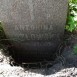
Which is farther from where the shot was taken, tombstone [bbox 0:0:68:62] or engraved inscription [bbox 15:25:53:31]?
engraved inscription [bbox 15:25:53:31]

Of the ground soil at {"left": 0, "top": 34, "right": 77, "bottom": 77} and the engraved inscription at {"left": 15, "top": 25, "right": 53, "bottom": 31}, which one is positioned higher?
the engraved inscription at {"left": 15, "top": 25, "right": 53, "bottom": 31}

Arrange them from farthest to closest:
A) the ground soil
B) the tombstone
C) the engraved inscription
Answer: the engraved inscription
the tombstone
the ground soil

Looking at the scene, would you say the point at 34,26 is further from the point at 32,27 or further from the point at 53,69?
the point at 53,69

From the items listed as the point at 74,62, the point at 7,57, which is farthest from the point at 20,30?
the point at 74,62

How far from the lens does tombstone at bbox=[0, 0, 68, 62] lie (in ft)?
9.03

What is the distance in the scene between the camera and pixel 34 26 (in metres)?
2.95

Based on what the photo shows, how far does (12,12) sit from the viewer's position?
2.85 m

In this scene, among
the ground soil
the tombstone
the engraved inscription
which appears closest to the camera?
the ground soil

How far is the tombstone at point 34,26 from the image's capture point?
2.75 metres

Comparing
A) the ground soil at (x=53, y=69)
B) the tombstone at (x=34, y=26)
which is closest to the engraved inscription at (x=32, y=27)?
the tombstone at (x=34, y=26)

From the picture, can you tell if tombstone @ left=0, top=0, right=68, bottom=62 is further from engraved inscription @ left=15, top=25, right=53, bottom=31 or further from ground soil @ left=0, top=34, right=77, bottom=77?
ground soil @ left=0, top=34, right=77, bottom=77

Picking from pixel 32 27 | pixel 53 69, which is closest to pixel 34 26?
pixel 32 27

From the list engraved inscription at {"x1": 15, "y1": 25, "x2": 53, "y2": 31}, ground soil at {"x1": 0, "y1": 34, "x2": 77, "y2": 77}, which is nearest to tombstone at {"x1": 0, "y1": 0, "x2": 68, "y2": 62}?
engraved inscription at {"x1": 15, "y1": 25, "x2": 53, "y2": 31}

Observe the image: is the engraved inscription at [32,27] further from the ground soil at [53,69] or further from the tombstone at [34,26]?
the ground soil at [53,69]
